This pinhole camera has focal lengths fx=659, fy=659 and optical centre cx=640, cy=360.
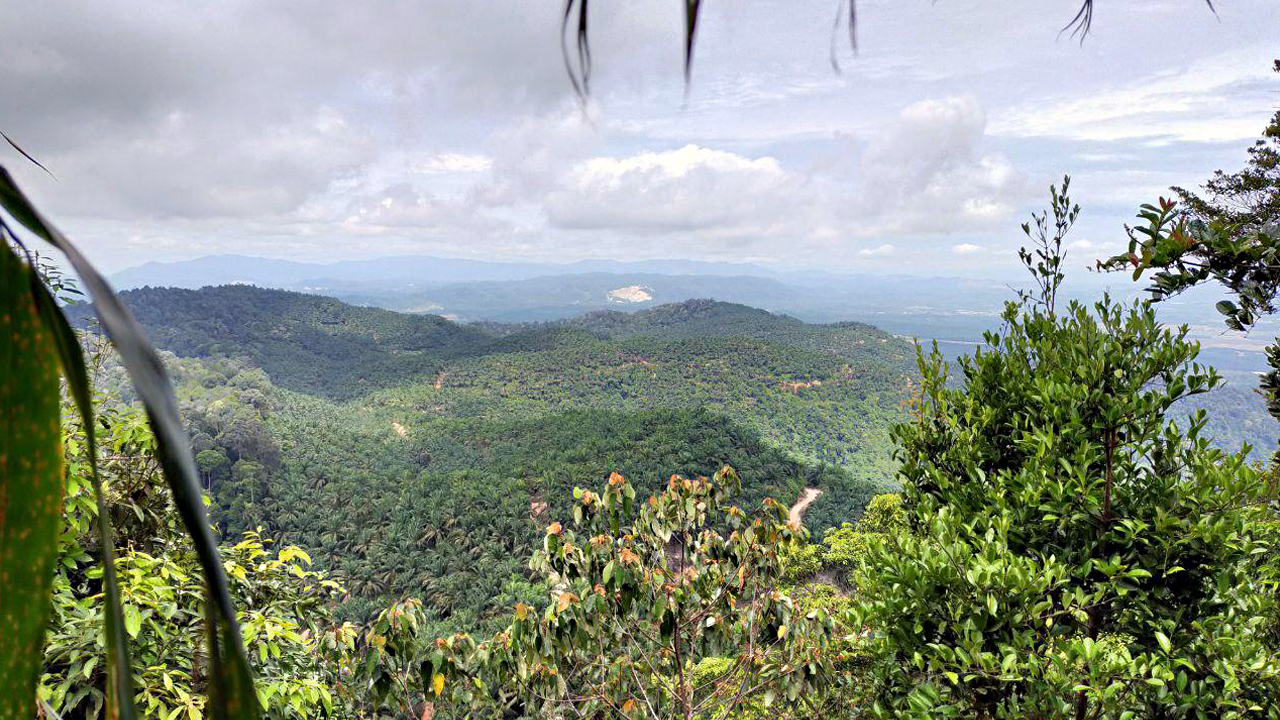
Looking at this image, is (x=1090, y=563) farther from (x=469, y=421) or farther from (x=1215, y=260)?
(x=469, y=421)

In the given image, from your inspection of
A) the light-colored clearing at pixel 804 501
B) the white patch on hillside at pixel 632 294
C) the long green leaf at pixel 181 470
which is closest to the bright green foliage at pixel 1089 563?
the long green leaf at pixel 181 470

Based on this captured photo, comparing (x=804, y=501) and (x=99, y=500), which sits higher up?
(x=99, y=500)

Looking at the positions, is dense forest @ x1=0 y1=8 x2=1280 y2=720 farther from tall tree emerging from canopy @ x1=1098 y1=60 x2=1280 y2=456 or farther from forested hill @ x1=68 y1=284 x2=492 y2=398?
forested hill @ x1=68 y1=284 x2=492 y2=398

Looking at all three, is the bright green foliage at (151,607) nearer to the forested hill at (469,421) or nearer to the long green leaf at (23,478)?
the long green leaf at (23,478)

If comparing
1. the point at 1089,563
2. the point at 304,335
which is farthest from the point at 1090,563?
the point at 304,335

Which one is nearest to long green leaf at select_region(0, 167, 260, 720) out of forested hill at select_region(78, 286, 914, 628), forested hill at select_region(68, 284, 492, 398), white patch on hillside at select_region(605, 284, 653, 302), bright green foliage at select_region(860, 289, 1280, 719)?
bright green foliage at select_region(860, 289, 1280, 719)
